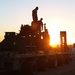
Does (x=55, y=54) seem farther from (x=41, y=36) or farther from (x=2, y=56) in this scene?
(x=2, y=56)

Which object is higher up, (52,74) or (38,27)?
(38,27)

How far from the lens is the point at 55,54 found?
27.8 meters

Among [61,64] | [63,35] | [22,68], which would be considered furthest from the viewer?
[63,35]

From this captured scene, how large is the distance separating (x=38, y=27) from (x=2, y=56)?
22.4 feet

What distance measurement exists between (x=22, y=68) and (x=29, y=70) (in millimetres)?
484

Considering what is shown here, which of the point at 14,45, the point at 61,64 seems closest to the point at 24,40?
the point at 14,45

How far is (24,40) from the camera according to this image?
21156 millimetres

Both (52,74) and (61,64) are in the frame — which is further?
(61,64)

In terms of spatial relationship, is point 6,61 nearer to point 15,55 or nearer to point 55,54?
point 15,55

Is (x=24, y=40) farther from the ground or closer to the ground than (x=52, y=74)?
farther from the ground

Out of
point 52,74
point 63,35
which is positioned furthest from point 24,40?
point 63,35

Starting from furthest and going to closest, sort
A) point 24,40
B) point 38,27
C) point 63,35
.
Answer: point 63,35 < point 38,27 < point 24,40

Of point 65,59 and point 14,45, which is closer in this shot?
point 14,45

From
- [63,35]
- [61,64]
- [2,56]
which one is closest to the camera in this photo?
[2,56]
